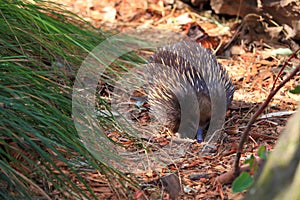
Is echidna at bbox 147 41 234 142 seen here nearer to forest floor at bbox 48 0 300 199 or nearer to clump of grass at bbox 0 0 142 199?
forest floor at bbox 48 0 300 199

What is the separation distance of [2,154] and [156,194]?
0.65 meters

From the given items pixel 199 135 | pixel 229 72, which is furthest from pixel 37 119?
pixel 229 72

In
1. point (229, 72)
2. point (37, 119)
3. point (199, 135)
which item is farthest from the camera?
point (229, 72)

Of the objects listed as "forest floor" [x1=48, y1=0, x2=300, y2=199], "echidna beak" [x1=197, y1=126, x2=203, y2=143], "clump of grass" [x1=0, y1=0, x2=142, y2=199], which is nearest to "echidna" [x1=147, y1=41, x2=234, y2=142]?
"echidna beak" [x1=197, y1=126, x2=203, y2=143]

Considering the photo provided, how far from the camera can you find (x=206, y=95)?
301 cm

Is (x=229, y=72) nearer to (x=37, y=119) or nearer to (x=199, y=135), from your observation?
(x=199, y=135)

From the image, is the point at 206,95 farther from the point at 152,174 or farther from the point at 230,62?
the point at 230,62

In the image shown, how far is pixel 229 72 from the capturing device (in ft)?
13.2

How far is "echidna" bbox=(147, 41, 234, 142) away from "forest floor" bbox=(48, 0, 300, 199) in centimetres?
19

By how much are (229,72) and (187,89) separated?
1.03 metres

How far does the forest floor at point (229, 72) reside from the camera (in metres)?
2.46

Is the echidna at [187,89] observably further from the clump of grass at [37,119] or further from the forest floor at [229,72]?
the clump of grass at [37,119]

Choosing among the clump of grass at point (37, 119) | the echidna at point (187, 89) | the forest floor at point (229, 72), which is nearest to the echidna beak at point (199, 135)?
the echidna at point (187, 89)

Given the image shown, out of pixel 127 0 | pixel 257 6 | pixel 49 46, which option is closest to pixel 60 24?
pixel 49 46
